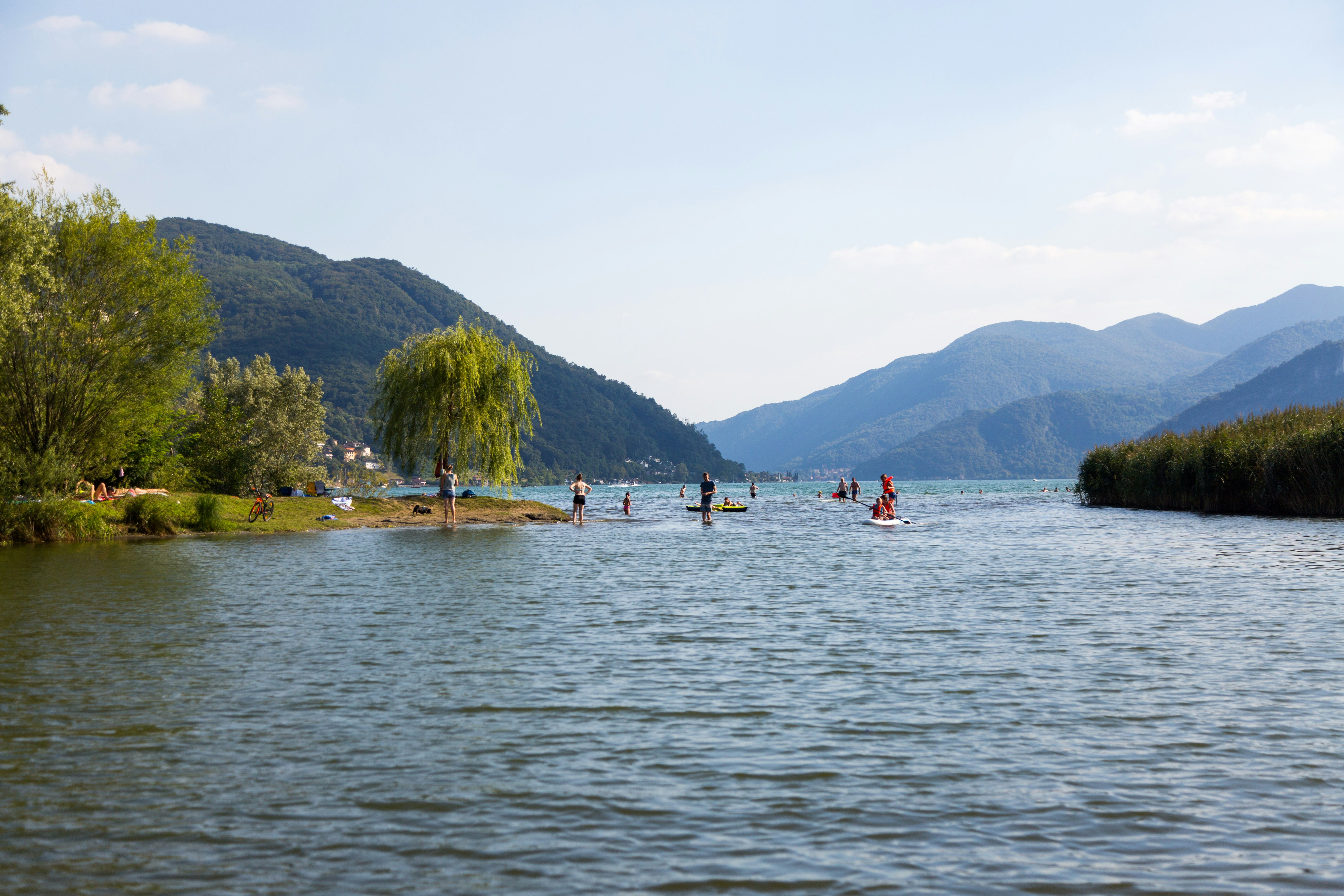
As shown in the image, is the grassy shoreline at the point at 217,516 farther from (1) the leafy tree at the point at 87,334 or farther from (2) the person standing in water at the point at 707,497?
(2) the person standing in water at the point at 707,497

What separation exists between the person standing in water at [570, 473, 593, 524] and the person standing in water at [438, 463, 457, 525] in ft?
18.9

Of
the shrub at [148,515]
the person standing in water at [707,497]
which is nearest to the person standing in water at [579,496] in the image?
the person standing in water at [707,497]

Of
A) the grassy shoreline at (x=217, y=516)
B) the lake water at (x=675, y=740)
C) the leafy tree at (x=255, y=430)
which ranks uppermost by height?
the leafy tree at (x=255, y=430)

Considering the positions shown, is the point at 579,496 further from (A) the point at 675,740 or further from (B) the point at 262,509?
(A) the point at 675,740

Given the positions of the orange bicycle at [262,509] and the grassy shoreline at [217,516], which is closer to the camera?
the grassy shoreline at [217,516]

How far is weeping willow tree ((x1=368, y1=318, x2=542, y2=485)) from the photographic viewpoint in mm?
48438

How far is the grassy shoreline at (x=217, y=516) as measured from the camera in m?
33.5

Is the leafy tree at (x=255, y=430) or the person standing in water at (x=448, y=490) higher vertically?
the leafy tree at (x=255, y=430)

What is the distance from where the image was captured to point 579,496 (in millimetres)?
48469

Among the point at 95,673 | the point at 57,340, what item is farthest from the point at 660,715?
the point at 57,340

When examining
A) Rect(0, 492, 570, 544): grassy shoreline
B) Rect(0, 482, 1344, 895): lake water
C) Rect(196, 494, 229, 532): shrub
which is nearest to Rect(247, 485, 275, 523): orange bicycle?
Rect(0, 492, 570, 544): grassy shoreline

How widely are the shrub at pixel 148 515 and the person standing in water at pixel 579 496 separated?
1742 centimetres

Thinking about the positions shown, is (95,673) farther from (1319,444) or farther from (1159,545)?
(1319,444)

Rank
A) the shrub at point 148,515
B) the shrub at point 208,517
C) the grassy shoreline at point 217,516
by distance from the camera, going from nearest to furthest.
Result: the grassy shoreline at point 217,516, the shrub at point 148,515, the shrub at point 208,517
